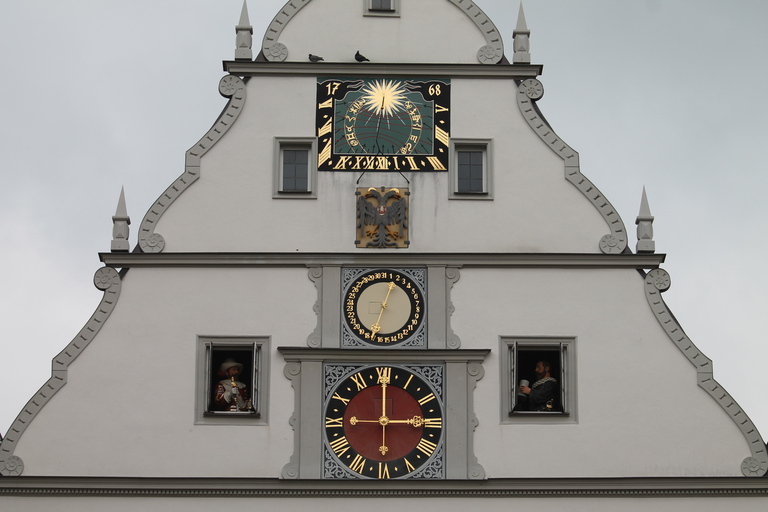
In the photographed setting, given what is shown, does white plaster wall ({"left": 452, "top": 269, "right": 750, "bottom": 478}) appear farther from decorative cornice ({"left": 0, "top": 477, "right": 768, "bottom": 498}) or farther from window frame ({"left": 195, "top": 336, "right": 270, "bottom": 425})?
window frame ({"left": 195, "top": 336, "right": 270, "bottom": 425})

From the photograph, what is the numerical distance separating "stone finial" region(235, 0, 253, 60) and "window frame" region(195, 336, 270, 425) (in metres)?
3.59

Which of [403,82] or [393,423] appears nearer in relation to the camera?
[393,423]

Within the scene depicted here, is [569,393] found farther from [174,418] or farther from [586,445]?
[174,418]

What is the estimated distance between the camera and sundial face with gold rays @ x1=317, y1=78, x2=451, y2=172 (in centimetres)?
2006

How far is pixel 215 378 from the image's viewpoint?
64.3ft

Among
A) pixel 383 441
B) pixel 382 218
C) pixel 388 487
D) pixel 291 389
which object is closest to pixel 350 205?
pixel 382 218

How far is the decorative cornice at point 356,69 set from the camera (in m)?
20.4

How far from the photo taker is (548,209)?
20.0 m

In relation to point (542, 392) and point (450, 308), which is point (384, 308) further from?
point (542, 392)

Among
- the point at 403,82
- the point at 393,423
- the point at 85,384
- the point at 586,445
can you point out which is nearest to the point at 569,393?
the point at 586,445

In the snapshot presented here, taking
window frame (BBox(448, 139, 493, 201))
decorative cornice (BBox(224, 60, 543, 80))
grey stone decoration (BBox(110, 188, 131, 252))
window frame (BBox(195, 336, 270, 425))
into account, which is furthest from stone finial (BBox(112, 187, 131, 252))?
window frame (BBox(448, 139, 493, 201))

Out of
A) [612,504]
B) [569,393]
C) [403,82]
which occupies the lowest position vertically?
[612,504]

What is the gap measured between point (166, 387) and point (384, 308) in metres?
2.67

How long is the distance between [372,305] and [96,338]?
322 cm
